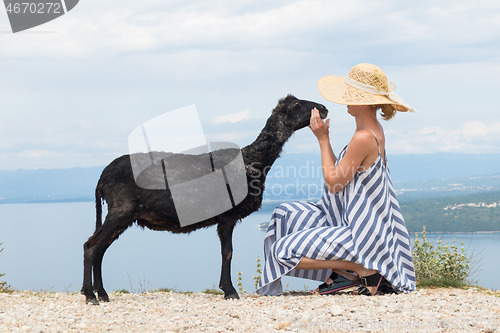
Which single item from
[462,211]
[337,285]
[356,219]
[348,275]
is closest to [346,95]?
[356,219]

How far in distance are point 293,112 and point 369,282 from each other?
2.37m

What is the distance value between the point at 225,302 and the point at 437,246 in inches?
194

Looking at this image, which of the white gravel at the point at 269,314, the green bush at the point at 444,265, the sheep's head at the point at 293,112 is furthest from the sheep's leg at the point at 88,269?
the green bush at the point at 444,265

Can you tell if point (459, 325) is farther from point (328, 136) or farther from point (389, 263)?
point (328, 136)

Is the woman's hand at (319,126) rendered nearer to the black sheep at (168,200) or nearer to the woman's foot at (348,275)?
the black sheep at (168,200)

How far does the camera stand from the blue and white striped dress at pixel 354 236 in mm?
6668

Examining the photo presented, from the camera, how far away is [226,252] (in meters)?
7.09

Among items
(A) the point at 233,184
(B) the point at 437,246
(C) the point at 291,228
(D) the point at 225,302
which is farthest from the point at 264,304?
(B) the point at 437,246

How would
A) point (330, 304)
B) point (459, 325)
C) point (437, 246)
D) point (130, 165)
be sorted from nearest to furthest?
point (459, 325), point (330, 304), point (130, 165), point (437, 246)

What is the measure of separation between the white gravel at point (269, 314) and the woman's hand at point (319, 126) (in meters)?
1.97

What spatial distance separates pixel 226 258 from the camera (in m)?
7.10

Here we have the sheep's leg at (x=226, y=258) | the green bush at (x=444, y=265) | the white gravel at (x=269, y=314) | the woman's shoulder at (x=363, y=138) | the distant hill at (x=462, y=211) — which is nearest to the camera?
the white gravel at (x=269, y=314)

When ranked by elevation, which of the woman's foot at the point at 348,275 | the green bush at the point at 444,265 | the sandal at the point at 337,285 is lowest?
the green bush at the point at 444,265

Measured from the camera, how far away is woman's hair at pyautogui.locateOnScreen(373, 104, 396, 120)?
22.9 ft
